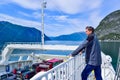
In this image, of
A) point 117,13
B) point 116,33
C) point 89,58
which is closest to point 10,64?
point 89,58

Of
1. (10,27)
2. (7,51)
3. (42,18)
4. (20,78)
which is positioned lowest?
(20,78)

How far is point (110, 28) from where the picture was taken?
15750cm

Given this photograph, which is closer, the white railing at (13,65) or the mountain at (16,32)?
the white railing at (13,65)

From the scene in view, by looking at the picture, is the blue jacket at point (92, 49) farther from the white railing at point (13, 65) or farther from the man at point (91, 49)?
the white railing at point (13, 65)

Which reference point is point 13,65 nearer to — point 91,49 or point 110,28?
point 91,49

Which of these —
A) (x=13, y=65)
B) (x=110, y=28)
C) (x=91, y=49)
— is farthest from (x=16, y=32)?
(x=91, y=49)

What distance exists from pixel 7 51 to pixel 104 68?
6.80 metres

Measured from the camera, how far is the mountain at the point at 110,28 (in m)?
151

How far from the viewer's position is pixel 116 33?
151500 mm

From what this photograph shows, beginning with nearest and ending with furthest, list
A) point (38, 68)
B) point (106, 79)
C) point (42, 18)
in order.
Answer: point (106, 79), point (38, 68), point (42, 18)

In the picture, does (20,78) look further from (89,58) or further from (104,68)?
(89,58)

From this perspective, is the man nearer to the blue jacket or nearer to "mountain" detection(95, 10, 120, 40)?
the blue jacket

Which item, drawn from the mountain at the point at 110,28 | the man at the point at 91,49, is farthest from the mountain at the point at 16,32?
the man at the point at 91,49

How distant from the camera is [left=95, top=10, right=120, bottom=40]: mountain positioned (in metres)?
151
